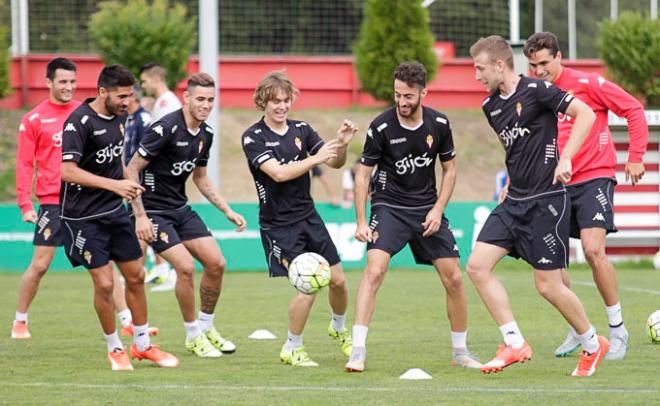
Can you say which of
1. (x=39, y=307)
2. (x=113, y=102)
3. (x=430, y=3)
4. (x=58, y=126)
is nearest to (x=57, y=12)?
(x=430, y=3)

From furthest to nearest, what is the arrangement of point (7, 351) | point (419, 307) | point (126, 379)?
1. point (419, 307)
2. point (7, 351)
3. point (126, 379)

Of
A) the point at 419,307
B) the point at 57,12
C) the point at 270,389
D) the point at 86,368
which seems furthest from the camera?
the point at 57,12

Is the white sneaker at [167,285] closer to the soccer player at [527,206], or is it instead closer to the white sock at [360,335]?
the white sock at [360,335]

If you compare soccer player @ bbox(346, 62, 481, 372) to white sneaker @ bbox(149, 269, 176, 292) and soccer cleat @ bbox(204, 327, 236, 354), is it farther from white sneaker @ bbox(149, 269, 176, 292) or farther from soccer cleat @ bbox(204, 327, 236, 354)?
white sneaker @ bbox(149, 269, 176, 292)

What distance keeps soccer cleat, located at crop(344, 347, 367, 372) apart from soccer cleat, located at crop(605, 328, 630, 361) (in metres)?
1.87

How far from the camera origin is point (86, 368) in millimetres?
8906

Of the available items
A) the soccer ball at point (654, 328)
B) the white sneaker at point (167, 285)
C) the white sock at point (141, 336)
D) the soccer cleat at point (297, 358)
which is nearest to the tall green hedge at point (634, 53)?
the white sneaker at point (167, 285)

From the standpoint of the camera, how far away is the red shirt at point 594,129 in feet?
30.6

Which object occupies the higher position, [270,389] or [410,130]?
[410,130]

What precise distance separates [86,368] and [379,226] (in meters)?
2.36

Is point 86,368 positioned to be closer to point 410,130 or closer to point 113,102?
point 113,102

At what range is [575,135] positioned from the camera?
26.1 ft

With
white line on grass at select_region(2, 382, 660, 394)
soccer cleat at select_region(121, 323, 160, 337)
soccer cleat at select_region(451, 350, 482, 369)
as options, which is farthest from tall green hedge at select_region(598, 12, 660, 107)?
white line on grass at select_region(2, 382, 660, 394)

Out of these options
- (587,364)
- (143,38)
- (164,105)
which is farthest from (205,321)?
(143,38)
